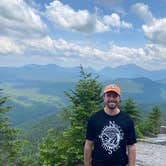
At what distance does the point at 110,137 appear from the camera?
651 cm

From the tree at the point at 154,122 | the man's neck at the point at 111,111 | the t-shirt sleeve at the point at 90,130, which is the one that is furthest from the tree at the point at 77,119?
the tree at the point at 154,122

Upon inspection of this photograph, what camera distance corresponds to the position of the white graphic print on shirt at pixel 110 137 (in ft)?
21.4

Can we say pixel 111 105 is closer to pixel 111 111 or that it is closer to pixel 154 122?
pixel 111 111

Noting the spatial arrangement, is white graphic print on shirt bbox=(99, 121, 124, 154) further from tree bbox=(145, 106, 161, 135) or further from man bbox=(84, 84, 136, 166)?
tree bbox=(145, 106, 161, 135)

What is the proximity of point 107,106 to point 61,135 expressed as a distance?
558 inches

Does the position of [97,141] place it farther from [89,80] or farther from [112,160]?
[89,80]

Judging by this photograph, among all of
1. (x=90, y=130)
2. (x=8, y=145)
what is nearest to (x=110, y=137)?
(x=90, y=130)

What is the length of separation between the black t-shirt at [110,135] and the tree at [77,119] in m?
11.0

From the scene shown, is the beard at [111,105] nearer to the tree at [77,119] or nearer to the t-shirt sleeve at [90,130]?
the t-shirt sleeve at [90,130]

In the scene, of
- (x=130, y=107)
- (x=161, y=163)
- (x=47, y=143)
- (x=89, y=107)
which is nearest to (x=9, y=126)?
(x=47, y=143)

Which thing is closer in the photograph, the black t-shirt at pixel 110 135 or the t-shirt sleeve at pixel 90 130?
the black t-shirt at pixel 110 135

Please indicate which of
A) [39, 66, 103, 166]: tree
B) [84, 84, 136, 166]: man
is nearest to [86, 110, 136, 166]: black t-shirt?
[84, 84, 136, 166]: man

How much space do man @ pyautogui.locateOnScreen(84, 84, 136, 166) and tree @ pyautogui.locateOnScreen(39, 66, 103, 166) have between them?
10.9 meters

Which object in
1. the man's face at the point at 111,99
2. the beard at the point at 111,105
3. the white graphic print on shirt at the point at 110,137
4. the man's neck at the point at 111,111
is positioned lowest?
the white graphic print on shirt at the point at 110,137
